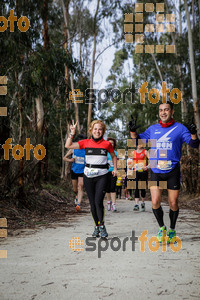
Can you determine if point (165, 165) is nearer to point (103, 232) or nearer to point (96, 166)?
point (96, 166)

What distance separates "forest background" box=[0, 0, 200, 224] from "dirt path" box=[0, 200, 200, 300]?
9.50ft

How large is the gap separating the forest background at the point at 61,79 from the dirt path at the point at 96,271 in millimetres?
2896

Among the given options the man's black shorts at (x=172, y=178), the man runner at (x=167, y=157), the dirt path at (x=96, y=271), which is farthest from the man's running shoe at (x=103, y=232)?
the man's black shorts at (x=172, y=178)

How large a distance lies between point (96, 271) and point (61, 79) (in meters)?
7.61

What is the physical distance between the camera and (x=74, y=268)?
3.59 m

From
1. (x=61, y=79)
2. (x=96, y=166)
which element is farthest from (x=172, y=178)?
(x=61, y=79)

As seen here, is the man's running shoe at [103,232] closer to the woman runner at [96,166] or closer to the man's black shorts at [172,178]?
the woman runner at [96,166]

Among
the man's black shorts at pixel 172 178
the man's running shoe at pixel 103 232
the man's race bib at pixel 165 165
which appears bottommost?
the man's running shoe at pixel 103 232

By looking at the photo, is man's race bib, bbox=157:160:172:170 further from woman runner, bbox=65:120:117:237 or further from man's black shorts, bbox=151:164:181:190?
woman runner, bbox=65:120:117:237

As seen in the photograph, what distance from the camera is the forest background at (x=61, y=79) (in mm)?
8266

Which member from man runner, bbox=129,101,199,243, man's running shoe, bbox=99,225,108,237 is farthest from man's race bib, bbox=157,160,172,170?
man's running shoe, bbox=99,225,108,237

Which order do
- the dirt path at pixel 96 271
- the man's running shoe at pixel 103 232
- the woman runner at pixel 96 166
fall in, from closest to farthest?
the dirt path at pixel 96 271 → the man's running shoe at pixel 103 232 → the woman runner at pixel 96 166

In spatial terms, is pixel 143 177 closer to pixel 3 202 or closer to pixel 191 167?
pixel 3 202

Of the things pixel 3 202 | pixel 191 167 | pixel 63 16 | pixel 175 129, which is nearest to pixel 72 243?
pixel 175 129
